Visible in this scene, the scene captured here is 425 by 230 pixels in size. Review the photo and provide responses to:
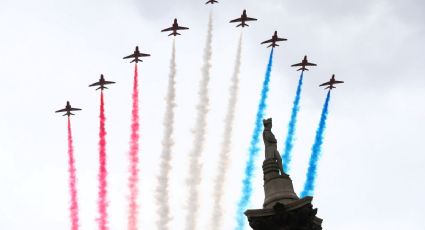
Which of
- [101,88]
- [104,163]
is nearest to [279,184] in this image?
[104,163]

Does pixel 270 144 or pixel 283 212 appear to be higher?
pixel 270 144

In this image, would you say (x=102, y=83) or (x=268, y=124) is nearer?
(x=268, y=124)

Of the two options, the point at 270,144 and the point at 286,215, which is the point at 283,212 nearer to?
the point at 286,215

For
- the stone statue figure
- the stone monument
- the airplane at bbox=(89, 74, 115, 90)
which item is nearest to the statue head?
the stone statue figure

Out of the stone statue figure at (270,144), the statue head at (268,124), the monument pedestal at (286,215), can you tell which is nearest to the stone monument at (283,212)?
the monument pedestal at (286,215)

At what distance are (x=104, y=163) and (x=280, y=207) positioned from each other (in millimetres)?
66879

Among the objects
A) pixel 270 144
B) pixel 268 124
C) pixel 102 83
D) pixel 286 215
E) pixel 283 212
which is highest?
pixel 102 83

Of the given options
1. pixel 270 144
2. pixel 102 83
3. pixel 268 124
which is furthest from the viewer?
pixel 102 83

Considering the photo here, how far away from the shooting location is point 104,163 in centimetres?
8644

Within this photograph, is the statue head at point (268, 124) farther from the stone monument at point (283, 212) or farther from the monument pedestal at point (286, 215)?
the monument pedestal at point (286, 215)

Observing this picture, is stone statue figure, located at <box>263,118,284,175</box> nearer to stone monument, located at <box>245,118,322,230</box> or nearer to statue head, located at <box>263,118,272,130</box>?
statue head, located at <box>263,118,272,130</box>

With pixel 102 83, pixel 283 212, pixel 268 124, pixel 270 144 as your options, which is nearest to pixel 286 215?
pixel 283 212

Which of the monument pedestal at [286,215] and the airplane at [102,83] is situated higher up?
the airplane at [102,83]

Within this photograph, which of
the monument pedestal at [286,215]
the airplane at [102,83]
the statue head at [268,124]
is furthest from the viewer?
the airplane at [102,83]
